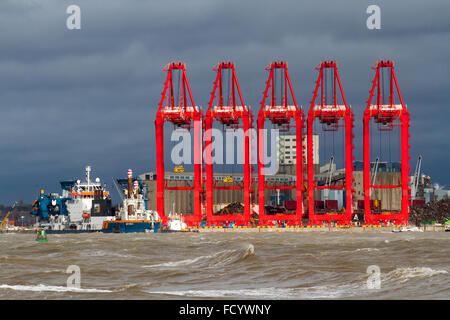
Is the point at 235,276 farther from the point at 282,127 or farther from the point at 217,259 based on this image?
the point at 282,127

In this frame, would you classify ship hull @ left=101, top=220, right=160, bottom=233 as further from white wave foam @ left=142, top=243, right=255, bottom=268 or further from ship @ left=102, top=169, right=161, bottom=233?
white wave foam @ left=142, top=243, right=255, bottom=268

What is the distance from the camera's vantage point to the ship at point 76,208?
411 ft

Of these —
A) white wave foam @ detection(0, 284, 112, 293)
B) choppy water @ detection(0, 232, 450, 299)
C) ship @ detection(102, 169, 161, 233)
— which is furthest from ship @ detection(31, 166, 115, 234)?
white wave foam @ detection(0, 284, 112, 293)

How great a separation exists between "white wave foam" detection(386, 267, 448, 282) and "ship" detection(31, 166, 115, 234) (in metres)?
92.3

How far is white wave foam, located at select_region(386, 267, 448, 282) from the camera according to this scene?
31956 millimetres

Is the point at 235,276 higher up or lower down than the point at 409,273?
lower down

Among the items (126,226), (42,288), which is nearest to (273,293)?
(42,288)

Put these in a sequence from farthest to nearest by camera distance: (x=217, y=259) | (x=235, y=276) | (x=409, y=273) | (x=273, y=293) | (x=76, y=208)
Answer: (x=76, y=208) < (x=217, y=259) < (x=235, y=276) < (x=409, y=273) < (x=273, y=293)

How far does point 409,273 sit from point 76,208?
4008 inches

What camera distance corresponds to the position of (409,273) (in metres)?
33.0
